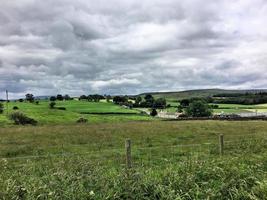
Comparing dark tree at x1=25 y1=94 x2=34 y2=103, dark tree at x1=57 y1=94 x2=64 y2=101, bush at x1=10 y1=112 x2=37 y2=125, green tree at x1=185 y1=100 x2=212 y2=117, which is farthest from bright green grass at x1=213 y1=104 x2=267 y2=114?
dark tree at x1=25 y1=94 x2=34 y2=103

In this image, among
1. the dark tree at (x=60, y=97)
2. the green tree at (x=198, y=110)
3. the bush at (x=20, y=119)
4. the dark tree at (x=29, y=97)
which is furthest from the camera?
the dark tree at (x=60, y=97)

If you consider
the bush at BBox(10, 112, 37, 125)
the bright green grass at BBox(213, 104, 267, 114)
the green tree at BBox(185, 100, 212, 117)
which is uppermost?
the bush at BBox(10, 112, 37, 125)

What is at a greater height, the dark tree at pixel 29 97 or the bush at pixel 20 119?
the dark tree at pixel 29 97

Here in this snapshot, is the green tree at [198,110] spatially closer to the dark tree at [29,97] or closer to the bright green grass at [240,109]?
the bright green grass at [240,109]

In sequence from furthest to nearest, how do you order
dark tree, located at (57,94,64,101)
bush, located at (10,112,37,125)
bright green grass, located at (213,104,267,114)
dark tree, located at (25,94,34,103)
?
dark tree, located at (57,94,64,101) → dark tree, located at (25,94,34,103) → bright green grass, located at (213,104,267,114) → bush, located at (10,112,37,125)

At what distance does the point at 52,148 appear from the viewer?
26359mm

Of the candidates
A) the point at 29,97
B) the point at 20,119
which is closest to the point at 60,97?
the point at 29,97

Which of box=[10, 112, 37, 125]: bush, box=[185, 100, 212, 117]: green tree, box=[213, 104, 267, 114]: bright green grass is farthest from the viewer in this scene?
box=[213, 104, 267, 114]: bright green grass

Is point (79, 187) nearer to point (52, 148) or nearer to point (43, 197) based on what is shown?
point (43, 197)

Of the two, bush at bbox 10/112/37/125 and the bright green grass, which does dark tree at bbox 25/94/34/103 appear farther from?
bush at bbox 10/112/37/125

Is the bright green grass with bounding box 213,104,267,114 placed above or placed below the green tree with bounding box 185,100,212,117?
below

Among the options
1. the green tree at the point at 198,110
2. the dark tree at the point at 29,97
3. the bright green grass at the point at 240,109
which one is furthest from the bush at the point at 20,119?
the dark tree at the point at 29,97

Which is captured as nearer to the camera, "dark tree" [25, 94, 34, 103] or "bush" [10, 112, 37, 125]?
"bush" [10, 112, 37, 125]

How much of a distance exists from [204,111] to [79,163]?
10443cm
